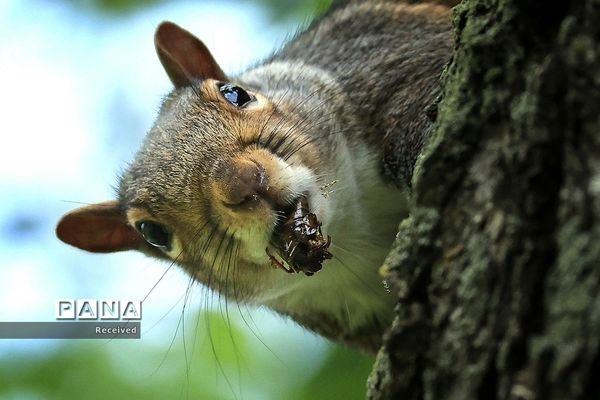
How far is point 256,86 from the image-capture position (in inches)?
101

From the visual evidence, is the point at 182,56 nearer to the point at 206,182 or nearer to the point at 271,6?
the point at 206,182

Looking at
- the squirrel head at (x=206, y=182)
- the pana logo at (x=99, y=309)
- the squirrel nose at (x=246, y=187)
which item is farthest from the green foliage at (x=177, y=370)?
the squirrel nose at (x=246, y=187)

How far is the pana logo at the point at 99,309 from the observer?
10.3 feet

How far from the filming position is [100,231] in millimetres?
2412

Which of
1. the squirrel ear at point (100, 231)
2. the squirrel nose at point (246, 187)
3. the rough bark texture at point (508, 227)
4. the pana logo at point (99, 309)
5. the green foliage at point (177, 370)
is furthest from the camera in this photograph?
the pana logo at point (99, 309)

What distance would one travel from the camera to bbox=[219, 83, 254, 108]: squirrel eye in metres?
2.21

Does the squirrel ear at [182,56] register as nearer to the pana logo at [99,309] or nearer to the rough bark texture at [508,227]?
the pana logo at [99,309]

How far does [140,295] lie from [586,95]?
102 inches

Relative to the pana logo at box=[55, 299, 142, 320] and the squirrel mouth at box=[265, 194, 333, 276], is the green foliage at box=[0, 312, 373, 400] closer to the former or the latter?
the pana logo at box=[55, 299, 142, 320]

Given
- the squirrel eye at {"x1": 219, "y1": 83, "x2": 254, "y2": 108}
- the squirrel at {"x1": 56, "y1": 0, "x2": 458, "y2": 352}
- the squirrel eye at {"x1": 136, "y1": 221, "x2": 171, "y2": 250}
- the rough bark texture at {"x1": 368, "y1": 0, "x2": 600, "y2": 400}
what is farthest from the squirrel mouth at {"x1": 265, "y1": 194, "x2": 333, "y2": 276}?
the rough bark texture at {"x1": 368, "y1": 0, "x2": 600, "y2": 400}

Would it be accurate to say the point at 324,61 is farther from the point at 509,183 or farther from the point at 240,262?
the point at 509,183

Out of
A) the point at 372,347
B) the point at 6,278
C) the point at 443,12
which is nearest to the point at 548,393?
the point at 372,347

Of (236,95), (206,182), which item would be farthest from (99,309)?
(206,182)

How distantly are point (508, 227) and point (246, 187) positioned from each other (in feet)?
2.90
